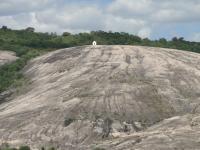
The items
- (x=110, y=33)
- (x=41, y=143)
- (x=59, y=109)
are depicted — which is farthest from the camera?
(x=110, y=33)

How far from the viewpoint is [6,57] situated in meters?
86.1

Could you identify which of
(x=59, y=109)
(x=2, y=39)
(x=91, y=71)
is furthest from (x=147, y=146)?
(x=2, y=39)

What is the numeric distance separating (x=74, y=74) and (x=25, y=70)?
12.6 meters

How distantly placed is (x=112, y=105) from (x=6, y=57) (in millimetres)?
36162

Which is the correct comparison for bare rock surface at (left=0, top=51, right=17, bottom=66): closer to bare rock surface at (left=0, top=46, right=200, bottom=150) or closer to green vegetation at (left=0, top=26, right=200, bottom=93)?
green vegetation at (left=0, top=26, right=200, bottom=93)

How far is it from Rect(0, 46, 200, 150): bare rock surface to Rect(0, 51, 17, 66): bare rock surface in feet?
62.4

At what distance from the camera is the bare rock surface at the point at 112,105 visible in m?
46.2

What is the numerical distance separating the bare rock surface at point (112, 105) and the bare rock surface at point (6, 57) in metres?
19.0

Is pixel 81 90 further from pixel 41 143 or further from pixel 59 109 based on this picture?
pixel 41 143

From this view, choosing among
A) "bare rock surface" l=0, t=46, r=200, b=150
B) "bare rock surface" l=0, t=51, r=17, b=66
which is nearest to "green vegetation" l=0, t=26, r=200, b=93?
"bare rock surface" l=0, t=51, r=17, b=66

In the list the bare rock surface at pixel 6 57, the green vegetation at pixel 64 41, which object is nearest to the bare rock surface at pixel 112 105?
the bare rock surface at pixel 6 57

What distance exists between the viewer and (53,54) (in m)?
71.2

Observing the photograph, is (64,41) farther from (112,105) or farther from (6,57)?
(112,105)

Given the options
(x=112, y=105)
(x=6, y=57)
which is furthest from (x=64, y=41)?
(x=112, y=105)
